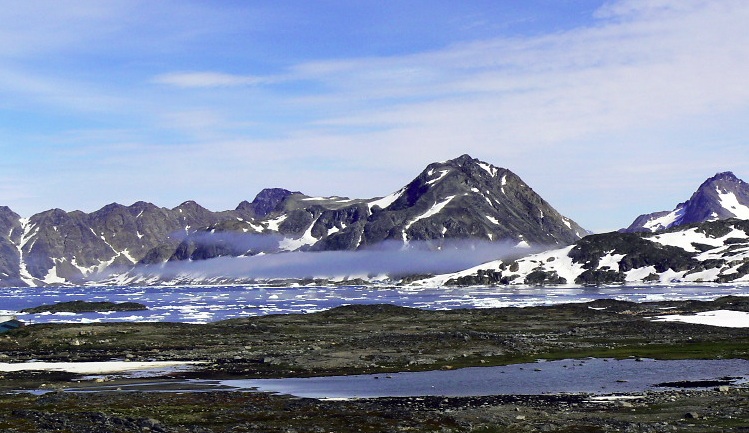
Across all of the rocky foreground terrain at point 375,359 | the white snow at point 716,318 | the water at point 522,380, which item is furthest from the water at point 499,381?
the white snow at point 716,318

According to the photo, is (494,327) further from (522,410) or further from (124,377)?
(522,410)

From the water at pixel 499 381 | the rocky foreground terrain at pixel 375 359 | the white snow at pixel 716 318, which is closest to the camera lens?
the rocky foreground terrain at pixel 375 359

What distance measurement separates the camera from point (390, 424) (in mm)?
45500

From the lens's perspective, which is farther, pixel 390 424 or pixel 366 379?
pixel 366 379

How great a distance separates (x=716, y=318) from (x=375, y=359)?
6827cm

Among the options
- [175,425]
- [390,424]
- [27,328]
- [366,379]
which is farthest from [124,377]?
[27,328]

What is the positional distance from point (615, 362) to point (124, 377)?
4315cm

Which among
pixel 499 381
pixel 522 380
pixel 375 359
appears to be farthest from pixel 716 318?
pixel 499 381

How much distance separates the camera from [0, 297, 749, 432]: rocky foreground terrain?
45.6 m

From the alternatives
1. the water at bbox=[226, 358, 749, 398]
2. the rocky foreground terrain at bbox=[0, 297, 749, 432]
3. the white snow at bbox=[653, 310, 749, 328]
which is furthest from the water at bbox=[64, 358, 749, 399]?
the white snow at bbox=[653, 310, 749, 328]

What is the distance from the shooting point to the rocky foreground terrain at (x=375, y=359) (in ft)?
150

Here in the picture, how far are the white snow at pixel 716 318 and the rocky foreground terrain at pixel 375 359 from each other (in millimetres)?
5903

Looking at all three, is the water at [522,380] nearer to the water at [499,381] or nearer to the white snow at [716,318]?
the water at [499,381]

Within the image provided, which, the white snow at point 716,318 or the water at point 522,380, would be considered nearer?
the water at point 522,380
